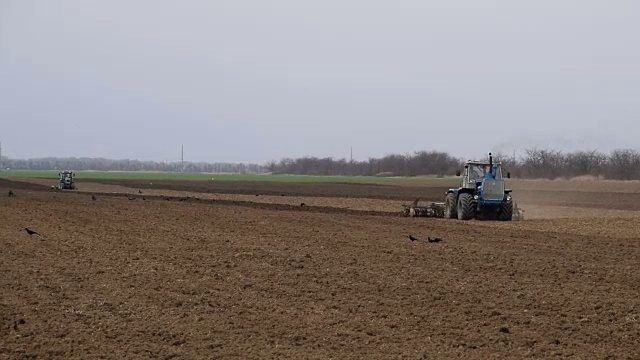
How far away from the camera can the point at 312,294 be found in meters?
12.6

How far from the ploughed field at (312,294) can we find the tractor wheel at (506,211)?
553cm

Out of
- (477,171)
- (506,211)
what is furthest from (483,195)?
(477,171)

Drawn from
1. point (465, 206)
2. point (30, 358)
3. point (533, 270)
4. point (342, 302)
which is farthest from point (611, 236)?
point (30, 358)

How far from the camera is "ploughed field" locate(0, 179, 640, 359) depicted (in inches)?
379

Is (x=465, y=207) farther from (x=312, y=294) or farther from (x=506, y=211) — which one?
(x=312, y=294)

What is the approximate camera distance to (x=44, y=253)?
54.8ft

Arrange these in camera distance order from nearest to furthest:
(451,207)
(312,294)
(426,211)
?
(312,294) < (451,207) < (426,211)

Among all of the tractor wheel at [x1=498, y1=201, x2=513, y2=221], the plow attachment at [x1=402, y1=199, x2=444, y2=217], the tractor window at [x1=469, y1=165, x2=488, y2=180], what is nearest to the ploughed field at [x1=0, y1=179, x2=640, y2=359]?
the tractor wheel at [x1=498, y1=201, x2=513, y2=221]

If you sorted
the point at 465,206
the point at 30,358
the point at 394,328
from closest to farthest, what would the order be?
1. the point at 30,358
2. the point at 394,328
3. the point at 465,206

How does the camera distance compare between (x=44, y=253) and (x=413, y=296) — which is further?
(x=44, y=253)

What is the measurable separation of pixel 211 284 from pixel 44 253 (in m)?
5.17

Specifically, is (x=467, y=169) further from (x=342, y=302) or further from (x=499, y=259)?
(x=342, y=302)

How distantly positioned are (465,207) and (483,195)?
2.43ft

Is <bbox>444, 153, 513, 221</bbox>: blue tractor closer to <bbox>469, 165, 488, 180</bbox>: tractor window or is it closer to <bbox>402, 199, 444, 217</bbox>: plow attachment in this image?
<bbox>469, 165, 488, 180</bbox>: tractor window
